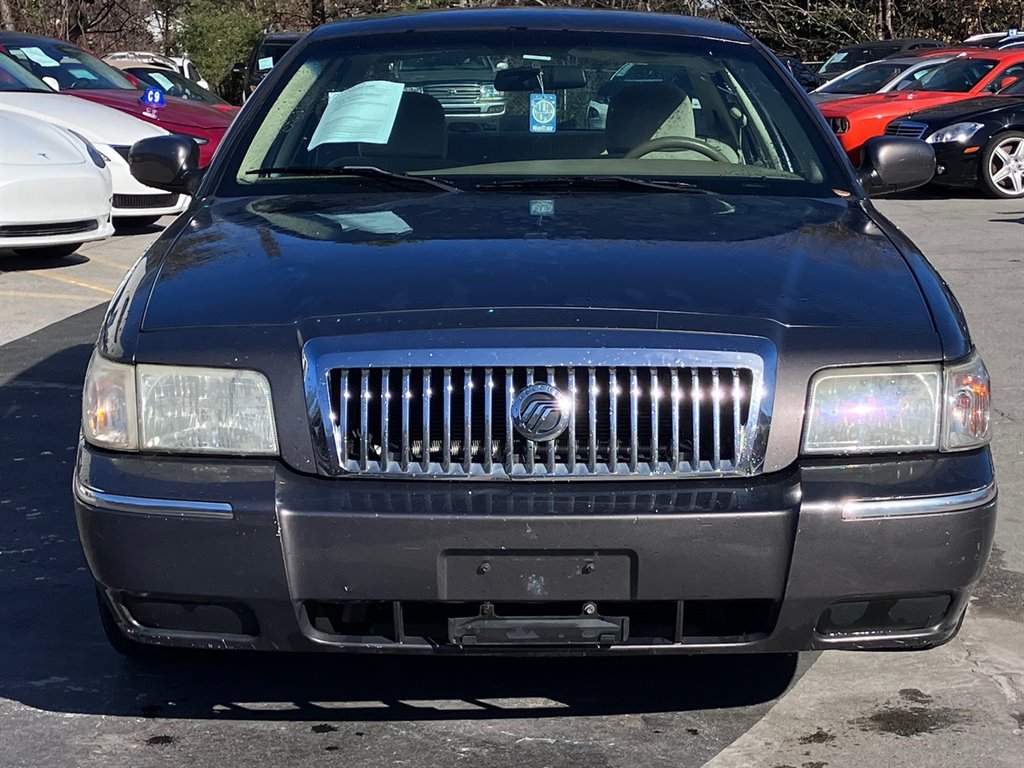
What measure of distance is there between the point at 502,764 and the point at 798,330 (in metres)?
1.09

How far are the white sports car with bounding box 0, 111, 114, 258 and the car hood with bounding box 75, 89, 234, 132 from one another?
2876 mm

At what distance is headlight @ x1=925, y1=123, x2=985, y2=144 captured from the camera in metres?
16.0

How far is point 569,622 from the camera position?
10.2 feet

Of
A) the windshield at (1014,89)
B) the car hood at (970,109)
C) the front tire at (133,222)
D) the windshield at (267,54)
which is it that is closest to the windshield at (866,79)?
the windshield at (1014,89)

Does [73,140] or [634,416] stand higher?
[634,416]

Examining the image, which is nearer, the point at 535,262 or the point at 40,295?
the point at 535,262

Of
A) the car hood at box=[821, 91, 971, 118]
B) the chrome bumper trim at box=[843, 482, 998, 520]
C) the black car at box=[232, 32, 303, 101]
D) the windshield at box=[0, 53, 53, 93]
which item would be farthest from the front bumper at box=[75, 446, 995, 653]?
the black car at box=[232, 32, 303, 101]

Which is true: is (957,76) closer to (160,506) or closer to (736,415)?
(736,415)

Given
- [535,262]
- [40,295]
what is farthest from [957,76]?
[535,262]

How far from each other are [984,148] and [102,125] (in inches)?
345

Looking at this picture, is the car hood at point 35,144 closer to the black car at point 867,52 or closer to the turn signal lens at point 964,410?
the turn signal lens at point 964,410

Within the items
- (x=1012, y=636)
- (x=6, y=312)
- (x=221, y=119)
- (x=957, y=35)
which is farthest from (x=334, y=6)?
(x=1012, y=636)

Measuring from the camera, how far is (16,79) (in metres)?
12.7

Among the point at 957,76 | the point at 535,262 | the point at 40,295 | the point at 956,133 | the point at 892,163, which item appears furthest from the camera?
the point at 957,76
